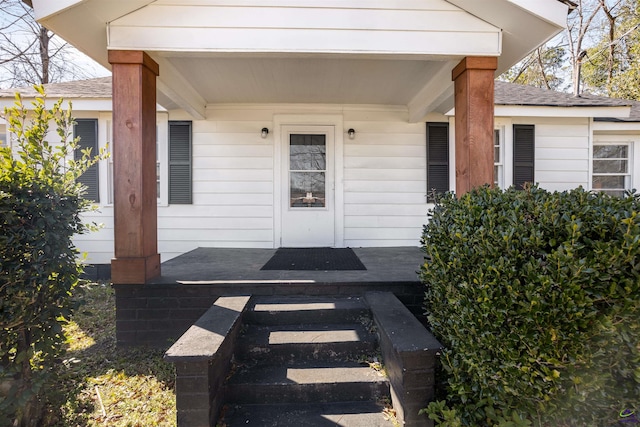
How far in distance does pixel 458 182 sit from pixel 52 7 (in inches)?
155

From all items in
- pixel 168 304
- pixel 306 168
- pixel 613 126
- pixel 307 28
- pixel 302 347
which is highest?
pixel 307 28

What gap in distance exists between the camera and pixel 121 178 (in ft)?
9.81

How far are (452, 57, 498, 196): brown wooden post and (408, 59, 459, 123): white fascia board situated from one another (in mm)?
265

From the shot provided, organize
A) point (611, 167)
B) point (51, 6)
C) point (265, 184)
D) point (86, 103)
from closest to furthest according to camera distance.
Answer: point (51, 6) → point (86, 103) → point (265, 184) → point (611, 167)

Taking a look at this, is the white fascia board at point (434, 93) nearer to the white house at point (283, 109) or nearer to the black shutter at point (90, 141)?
the white house at point (283, 109)

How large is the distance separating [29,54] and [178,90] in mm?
11980

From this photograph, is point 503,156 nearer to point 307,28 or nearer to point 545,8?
point 545,8

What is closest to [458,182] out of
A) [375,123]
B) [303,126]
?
[375,123]

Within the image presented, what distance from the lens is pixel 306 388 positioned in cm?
217

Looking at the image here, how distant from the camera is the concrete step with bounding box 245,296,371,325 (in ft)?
8.96

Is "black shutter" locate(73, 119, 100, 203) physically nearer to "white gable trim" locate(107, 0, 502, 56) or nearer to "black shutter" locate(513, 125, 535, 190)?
"white gable trim" locate(107, 0, 502, 56)

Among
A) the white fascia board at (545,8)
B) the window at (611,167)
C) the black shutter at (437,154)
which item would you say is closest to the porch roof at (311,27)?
the white fascia board at (545,8)

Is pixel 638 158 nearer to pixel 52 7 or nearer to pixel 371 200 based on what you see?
pixel 371 200

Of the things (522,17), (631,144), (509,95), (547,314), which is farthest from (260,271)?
(631,144)
